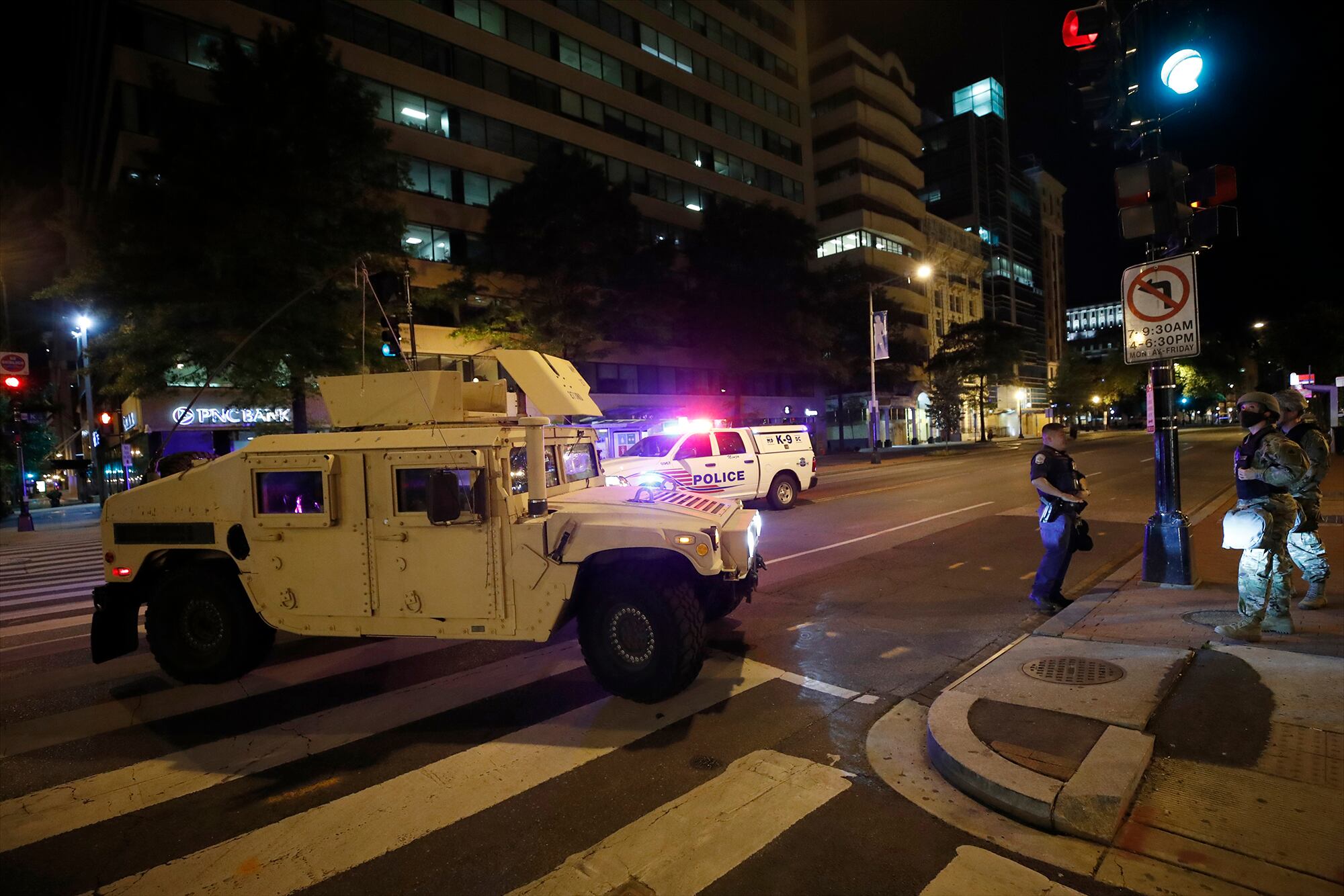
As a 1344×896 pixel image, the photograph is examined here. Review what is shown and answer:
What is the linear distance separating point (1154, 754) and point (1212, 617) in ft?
10.4

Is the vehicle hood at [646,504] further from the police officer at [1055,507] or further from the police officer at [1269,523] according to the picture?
the police officer at [1269,523]

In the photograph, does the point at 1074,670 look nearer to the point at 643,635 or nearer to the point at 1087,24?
the point at 643,635

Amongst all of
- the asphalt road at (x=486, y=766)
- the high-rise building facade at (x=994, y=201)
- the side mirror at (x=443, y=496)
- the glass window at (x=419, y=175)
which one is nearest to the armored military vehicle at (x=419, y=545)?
the side mirror at (x=443, y=496)

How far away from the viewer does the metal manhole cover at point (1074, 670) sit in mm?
4805

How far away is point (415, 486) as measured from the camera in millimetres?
5199

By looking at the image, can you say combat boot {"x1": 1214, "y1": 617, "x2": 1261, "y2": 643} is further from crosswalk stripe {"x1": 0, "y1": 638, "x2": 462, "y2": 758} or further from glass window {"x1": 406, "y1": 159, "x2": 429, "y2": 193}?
glass window {"x1": 406, "y1": 159, "x2": 429, "y2": 193}

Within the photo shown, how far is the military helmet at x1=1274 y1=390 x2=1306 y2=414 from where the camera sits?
6.14 metres

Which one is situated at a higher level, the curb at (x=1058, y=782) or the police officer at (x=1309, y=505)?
the police officer at (x=1309, y=505)

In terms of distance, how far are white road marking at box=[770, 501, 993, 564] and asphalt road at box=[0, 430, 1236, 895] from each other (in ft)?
7.91

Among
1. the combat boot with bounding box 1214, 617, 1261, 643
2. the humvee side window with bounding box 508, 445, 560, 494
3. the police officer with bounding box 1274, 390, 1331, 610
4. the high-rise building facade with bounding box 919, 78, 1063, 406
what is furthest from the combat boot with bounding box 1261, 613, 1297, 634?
the high-rise building facade with bounding box 919, 78, 1063, 406

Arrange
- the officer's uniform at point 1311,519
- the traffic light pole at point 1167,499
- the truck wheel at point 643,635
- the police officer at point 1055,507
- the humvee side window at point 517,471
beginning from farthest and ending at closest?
the traffic light pole at point 1167,499
the police officer at point 1055,507
the officer's uniform at point 1311,519
the humvee side window at point 517,471
the truck wheel at point 643,635

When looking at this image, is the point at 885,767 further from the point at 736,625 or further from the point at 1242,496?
the point at 1242,496

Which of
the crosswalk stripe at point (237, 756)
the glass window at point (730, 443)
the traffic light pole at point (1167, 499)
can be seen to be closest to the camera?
the crosswalk stripe at point (237, 756)

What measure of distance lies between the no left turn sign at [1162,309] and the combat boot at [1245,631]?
294 centimetres
